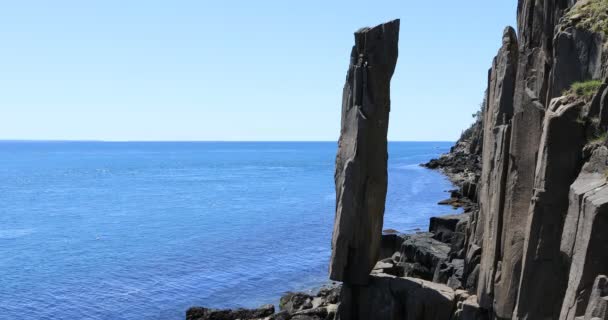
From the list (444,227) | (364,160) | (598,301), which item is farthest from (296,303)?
(598,301)

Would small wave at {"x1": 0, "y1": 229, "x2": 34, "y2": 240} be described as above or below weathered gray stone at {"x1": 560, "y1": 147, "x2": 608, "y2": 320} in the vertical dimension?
below

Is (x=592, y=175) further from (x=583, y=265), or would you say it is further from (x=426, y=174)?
(x=426, y=174)

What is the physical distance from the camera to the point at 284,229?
64438 millimetres

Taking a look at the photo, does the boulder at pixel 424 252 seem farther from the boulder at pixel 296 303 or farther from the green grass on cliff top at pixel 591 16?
the green grass on cliff top at pixel 591 16

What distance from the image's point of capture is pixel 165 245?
57.1 metres

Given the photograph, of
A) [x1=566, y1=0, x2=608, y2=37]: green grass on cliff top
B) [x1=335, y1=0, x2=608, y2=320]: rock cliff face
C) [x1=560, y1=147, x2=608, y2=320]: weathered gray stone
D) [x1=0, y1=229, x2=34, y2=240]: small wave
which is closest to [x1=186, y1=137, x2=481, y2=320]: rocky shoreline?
[x1=335, y1=0, x2=608, y2=320]: rock cliff face

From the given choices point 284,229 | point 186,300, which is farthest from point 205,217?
point 186,300

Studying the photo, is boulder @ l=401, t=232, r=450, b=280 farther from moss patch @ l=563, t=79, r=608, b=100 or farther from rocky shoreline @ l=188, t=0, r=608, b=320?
moss patch @ l=563, t=79, r=608, b=100

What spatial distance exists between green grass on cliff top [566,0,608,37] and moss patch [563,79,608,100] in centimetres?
137

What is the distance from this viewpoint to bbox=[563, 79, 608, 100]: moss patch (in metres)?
16.4

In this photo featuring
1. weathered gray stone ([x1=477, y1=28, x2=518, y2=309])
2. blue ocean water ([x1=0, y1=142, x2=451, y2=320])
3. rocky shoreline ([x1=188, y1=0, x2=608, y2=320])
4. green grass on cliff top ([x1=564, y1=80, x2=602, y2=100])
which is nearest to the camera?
rocky shoreline ([x1=188, y1=0, x2=608, y2=320])

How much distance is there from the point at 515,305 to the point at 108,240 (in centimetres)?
4901

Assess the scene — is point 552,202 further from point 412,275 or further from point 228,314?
point 228,314

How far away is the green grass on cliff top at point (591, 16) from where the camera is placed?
17.2 m
